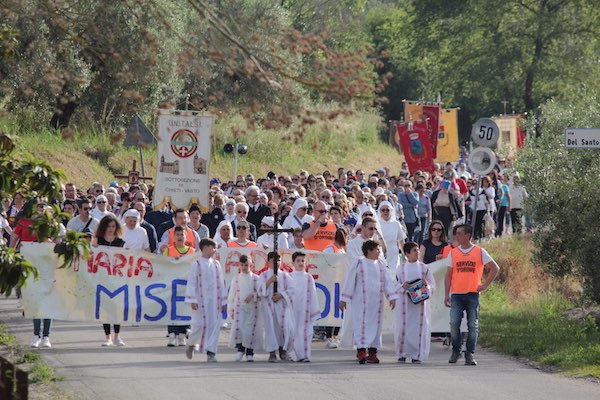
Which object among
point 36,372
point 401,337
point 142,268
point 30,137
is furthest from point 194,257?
point 30,137

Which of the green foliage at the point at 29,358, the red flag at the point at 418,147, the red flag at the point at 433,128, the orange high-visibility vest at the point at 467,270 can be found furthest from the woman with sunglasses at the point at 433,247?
the red flag at the point at 433,128

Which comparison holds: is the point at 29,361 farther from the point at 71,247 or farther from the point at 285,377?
the point at 71,247

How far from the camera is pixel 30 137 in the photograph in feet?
129

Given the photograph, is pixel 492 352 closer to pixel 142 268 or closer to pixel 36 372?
pixel 142 268

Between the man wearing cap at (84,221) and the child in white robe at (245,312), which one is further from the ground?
the man wearing cap at (84,221)

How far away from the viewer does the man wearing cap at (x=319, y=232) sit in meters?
20.9

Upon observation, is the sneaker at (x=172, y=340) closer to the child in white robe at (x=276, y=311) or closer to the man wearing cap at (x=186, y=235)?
the man wearing cap at (x=186, y=235)

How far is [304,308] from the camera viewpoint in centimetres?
1773

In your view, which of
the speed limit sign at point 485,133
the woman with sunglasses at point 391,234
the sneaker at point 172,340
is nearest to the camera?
the sneaker at point 172,340

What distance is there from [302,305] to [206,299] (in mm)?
1144

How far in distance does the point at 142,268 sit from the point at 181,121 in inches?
148

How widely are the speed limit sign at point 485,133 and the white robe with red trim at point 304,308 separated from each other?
8.95 metres

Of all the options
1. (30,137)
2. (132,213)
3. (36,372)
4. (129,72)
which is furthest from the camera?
(30,137)

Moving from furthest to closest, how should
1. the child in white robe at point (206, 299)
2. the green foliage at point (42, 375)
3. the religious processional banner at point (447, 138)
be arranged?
the religious processional banner at point (447, 138) → the child in white robe at point (206, 299) → the green foliage at point (42, 375)
